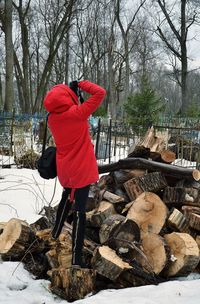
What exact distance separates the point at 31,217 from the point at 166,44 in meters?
23.2

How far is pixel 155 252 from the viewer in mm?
3635

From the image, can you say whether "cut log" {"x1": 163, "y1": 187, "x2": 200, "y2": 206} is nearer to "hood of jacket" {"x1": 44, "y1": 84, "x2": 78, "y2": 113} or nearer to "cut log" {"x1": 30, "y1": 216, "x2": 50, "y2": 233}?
"cut log" {"x1": 30, "y1": 216, "x2": 50, "y2": 233}

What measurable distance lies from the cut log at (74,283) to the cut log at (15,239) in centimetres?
69

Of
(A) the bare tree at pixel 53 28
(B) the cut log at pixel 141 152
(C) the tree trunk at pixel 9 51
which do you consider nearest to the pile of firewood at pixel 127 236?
(B) the cut log at pixel 141 152

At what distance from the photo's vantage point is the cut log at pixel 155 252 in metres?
3.53

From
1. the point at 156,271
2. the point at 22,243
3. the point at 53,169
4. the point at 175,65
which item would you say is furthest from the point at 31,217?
the point at 175,65

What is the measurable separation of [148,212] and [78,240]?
104 cm

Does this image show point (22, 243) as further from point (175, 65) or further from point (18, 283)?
point (175, 65)

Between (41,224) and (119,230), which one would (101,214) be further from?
(41,224)

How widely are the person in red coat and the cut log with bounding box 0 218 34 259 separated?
2.28 ft

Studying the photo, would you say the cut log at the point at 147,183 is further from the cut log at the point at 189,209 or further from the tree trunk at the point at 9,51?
the tree trunk at the point at 9,51

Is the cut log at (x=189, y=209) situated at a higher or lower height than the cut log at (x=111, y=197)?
lower

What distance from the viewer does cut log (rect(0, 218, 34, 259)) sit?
12.5 ft

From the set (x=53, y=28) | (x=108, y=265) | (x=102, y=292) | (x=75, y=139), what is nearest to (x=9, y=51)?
(x=53, y=28)
